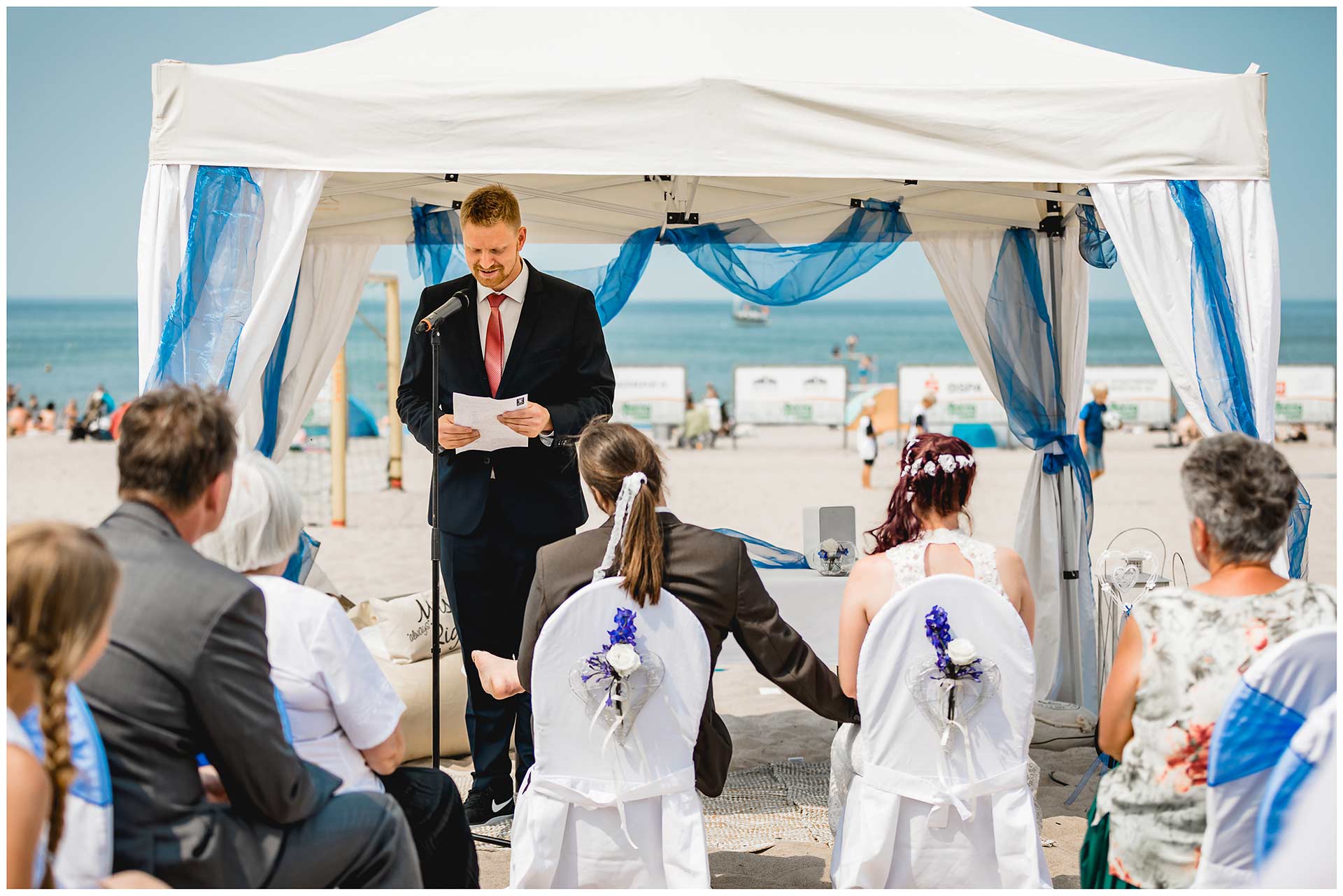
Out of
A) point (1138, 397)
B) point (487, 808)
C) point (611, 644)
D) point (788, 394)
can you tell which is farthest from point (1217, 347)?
point (1138, 397)

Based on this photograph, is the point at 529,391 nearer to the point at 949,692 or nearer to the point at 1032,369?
the point at 949,692

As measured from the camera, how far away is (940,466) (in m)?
2.51

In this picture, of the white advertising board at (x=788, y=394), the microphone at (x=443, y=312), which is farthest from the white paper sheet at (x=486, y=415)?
the white advertising board at (x=788, y=394)

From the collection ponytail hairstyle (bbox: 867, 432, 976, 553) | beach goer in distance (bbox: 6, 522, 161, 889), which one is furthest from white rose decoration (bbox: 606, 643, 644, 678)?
beach goer in distance (bbox: 6, 522, 161, 889)

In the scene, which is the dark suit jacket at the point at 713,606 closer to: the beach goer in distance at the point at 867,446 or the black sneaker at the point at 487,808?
the black sneaker at the point at 487,808

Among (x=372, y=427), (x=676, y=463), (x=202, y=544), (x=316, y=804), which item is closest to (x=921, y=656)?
(x=316, y=804)

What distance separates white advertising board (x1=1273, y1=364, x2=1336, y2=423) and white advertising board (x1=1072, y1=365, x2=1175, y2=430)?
71.8 inches

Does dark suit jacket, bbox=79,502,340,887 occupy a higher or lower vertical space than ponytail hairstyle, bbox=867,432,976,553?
lower

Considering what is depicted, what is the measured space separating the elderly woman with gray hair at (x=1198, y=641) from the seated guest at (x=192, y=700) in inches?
51.0

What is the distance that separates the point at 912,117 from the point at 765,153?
41cm

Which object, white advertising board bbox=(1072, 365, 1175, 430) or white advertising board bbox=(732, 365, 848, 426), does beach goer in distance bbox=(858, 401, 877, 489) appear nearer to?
white advertising board bbox=(732, 365, 848, 426)

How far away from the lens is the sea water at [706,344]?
4591cm

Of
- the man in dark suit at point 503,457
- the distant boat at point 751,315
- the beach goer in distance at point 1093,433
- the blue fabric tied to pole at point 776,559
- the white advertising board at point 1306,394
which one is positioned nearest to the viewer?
the man in dark suit at point 503,457

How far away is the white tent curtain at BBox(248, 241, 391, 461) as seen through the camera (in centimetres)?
421
